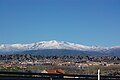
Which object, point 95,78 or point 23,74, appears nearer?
point 23,74

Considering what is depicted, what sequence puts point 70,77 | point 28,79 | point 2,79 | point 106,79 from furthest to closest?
point 70,77
point 106,79
point 28,79
point 2,79

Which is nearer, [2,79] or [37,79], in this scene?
[2,79]

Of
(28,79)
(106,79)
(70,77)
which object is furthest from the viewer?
(70,77)

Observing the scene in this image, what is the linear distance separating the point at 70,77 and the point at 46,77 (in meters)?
4.04

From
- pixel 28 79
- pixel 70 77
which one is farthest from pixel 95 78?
pixel 28 79

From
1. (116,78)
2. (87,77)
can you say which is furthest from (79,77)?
(116,78)

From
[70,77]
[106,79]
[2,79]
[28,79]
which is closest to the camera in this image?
[2,79]

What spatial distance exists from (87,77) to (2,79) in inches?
256

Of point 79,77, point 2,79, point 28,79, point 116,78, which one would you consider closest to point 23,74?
point 28,79

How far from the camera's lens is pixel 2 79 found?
23.6 metres

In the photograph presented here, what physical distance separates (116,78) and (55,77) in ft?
15.2

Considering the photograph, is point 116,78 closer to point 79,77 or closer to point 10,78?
point 79,77

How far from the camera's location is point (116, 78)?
93.9ft

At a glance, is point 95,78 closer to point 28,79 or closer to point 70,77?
point 70,77
